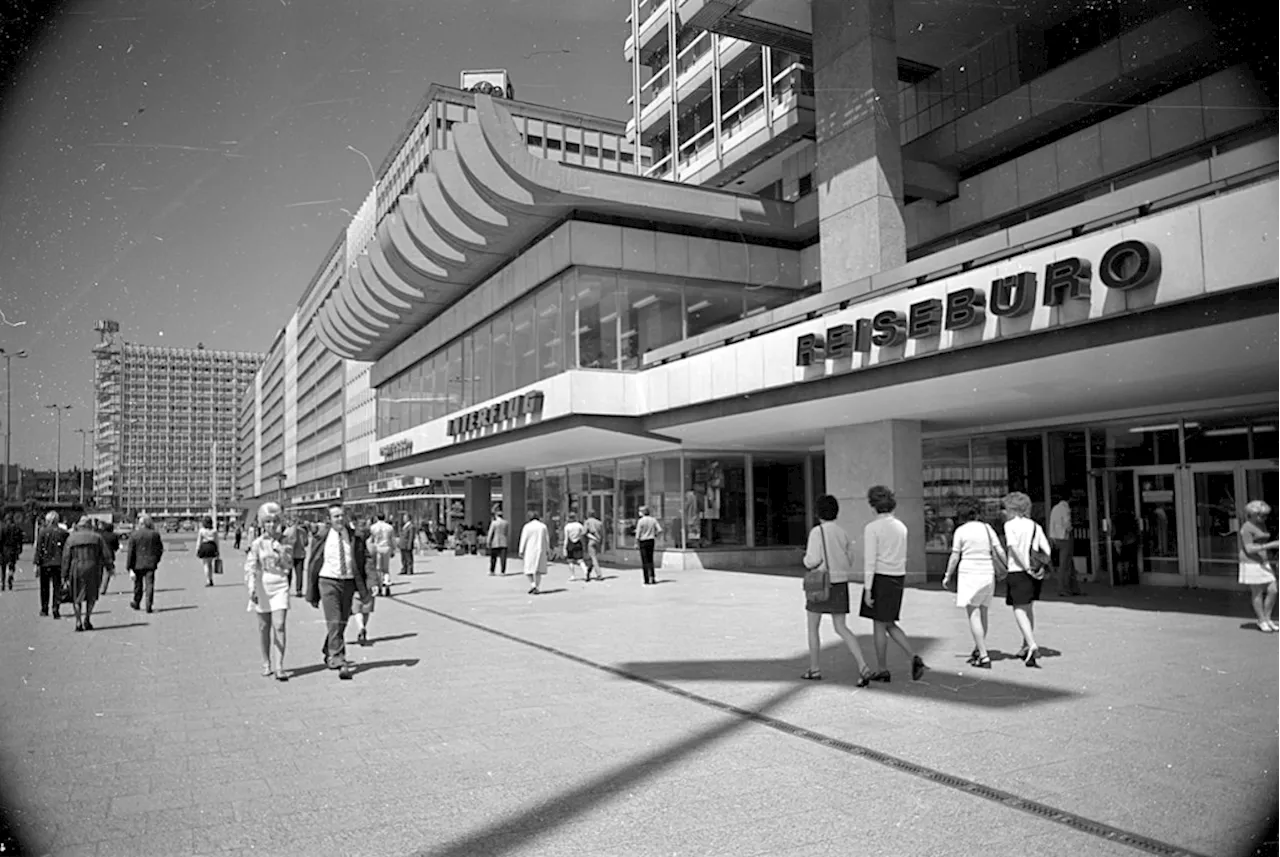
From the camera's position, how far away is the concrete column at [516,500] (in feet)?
121

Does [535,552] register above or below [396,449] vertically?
below

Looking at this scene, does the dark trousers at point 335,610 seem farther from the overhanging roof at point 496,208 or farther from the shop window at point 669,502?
the shop window at point 669,502

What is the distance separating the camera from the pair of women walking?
8.40m

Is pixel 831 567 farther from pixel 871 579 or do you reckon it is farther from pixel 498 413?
pixel 498 413

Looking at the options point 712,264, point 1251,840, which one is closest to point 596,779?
point 1251,840

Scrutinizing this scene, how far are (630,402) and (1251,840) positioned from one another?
778 inches

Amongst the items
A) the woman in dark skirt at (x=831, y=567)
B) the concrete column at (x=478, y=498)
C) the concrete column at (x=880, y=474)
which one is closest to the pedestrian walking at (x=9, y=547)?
the concrete column at (x=880, y=474)

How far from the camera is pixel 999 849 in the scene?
4.21m

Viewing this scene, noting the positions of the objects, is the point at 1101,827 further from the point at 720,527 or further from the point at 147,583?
the point at 720,527

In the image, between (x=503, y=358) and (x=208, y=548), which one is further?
(x=503, y=358)

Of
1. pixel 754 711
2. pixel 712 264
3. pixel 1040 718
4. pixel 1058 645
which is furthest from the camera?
pixel 712 264

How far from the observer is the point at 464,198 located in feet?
86.0

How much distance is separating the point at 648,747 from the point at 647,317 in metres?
19.5

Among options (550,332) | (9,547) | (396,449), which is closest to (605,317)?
(550,332)
